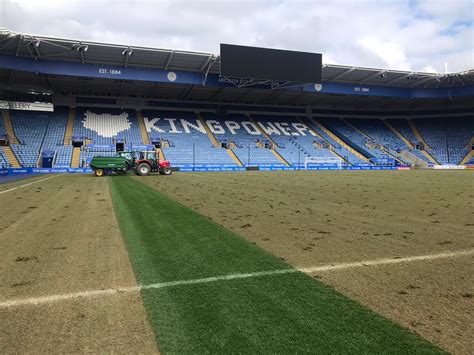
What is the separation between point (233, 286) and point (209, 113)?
53275 mm

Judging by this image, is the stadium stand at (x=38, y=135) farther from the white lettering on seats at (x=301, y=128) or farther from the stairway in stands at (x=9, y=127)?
the white lettering on seats at (x=301, y=128)

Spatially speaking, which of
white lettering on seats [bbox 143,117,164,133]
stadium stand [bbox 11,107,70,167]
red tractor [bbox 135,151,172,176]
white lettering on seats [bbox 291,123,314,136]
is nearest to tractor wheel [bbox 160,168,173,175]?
red tractor [bbox 135,151,172,176]

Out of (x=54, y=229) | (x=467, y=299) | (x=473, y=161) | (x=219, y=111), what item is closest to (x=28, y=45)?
(x=219, y=111)

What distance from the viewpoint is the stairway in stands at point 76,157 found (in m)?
39.7

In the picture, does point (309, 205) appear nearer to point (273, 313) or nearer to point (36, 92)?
point (273, 313)

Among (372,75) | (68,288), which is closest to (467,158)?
(372,75)

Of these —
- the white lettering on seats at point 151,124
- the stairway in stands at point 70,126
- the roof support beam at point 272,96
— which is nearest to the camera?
the stairway in stands at point 70,126

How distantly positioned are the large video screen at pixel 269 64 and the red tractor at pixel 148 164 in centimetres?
1584

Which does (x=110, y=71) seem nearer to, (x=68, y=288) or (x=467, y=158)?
(x=68, y=288)

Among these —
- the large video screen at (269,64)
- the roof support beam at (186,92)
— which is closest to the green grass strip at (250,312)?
the large video screen at (269,64)

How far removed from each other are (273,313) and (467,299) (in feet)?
6.78

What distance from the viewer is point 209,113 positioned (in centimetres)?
5566

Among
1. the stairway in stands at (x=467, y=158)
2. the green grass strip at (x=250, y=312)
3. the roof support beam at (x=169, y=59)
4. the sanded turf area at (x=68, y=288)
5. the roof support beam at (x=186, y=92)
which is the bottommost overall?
the sanded turf area at (x=68, y=288)

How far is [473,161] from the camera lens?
53.2 m
